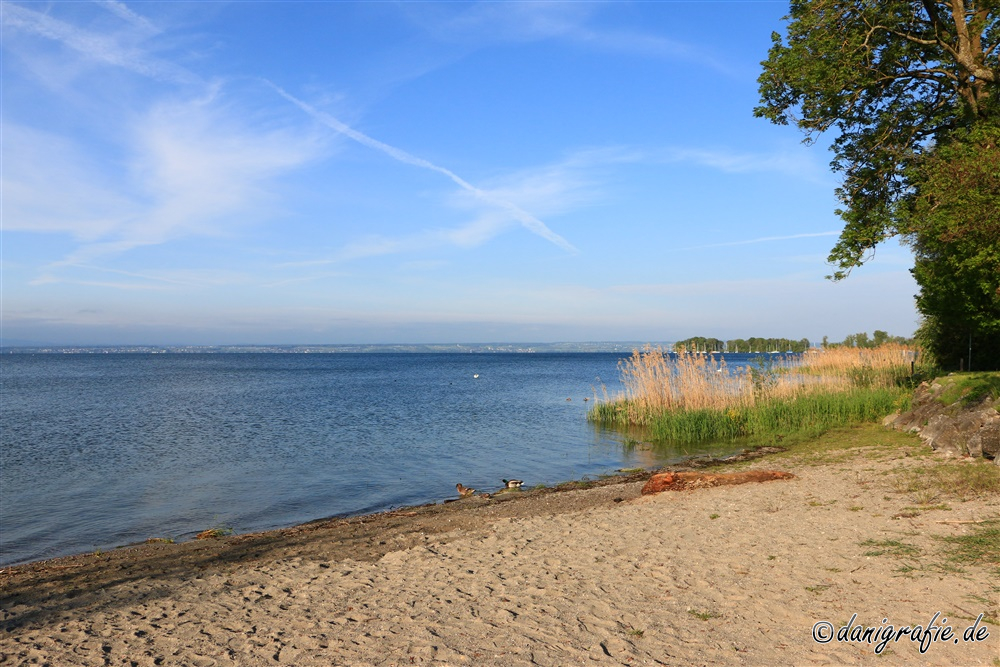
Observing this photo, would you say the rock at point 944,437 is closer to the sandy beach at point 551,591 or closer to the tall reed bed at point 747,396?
the sandy beach at point 551,591

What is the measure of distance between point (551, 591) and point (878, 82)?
52.5 feet

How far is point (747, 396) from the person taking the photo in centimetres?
2178

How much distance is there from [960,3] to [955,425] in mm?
9638

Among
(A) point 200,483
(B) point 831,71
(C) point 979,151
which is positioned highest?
(B) point 831,71

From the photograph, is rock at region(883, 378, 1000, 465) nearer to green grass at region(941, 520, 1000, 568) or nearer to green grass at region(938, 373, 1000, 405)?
green grass at region(938, 373, 1000, 405)

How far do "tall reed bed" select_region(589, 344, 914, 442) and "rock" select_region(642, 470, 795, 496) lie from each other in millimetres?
7552

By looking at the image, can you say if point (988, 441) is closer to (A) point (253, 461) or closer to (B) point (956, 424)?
(B) point (956, 424)

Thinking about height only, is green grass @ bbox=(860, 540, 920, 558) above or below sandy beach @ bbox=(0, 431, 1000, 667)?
above

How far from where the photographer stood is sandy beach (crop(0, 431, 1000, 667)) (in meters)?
5.47

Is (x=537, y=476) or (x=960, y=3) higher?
(x=960, y=3)

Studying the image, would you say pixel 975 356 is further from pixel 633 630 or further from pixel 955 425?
pixel 633 630

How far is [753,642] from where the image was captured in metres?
5.40

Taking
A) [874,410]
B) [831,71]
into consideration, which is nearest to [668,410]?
[874,410]

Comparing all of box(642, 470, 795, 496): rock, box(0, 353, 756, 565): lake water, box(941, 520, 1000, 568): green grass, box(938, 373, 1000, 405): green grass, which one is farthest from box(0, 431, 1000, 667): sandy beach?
box(938, 373, 1000, 405): green grass
